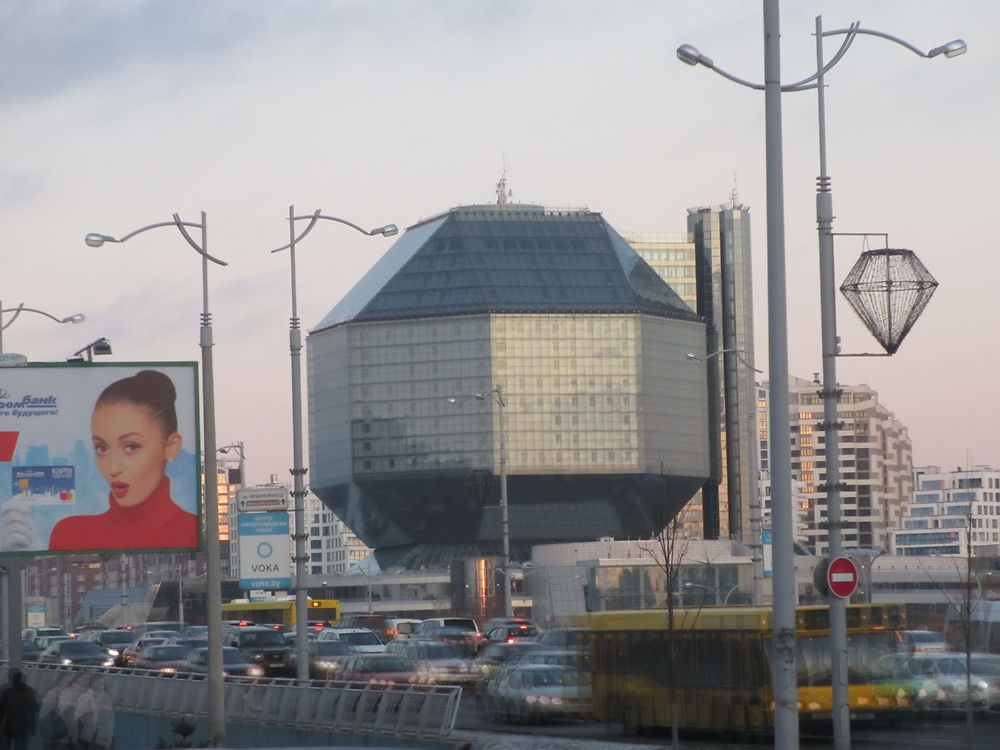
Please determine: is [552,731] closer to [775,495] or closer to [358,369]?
[775,495]

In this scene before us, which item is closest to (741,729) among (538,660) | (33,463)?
(538,660)

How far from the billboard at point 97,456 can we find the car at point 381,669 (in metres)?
7.31

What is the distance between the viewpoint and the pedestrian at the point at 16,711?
95.3 feet

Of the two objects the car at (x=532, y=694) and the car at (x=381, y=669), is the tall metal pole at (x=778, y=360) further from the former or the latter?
the car at (x=381, y=669)

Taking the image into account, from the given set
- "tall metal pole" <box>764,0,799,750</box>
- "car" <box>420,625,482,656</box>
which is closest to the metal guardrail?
"tall metal pole" <box>764,0,799,750</box>

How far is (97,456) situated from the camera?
37781 mm

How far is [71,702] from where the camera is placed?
3303cm

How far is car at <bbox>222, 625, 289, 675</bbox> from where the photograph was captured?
52.1m

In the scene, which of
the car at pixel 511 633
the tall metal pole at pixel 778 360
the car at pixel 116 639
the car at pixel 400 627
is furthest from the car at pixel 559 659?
the car at pixel 400 627

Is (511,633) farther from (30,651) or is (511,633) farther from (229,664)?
(229,664)

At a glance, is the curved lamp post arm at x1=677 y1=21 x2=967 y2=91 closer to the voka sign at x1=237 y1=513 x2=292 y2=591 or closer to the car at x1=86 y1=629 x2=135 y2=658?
the voka sign at x1=237 y1=513 x2=292 y2=591

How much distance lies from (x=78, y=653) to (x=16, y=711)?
106ft

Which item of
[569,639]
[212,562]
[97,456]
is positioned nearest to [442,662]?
[569,639]

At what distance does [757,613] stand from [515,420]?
16921 cm
